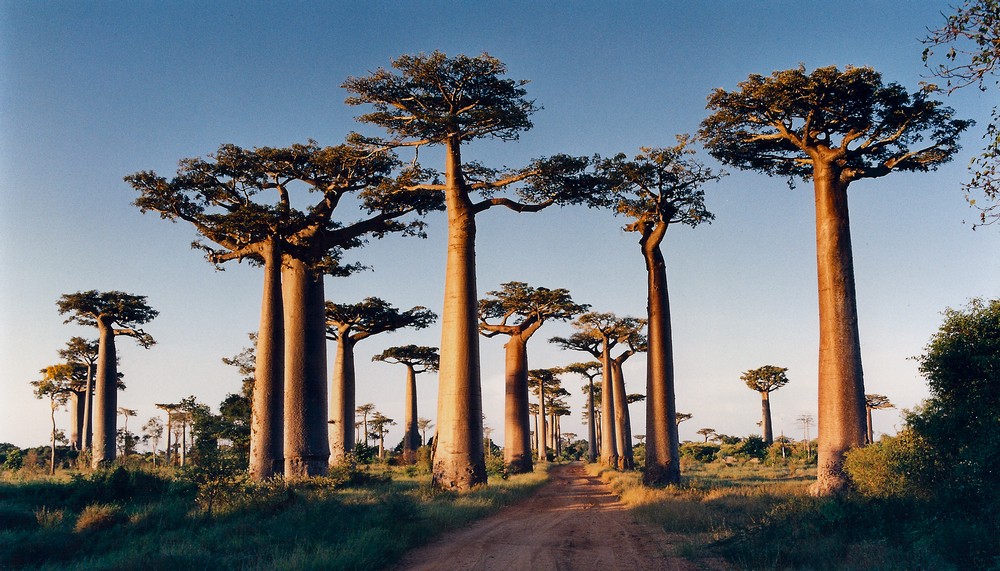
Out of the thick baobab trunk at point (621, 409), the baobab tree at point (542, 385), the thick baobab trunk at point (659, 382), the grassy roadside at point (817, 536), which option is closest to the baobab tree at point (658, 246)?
the thick baobab trunk at point (659, 382)

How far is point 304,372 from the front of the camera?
18969 millimetres

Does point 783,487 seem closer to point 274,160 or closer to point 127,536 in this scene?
point 127,536

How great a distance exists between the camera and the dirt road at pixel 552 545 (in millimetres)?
8109

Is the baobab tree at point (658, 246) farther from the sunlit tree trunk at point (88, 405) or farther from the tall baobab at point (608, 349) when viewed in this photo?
the sunlit tree trunk at point (88, 405)

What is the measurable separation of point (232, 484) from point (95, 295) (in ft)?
64.8

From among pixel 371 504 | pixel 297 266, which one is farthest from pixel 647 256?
pixel 371 504

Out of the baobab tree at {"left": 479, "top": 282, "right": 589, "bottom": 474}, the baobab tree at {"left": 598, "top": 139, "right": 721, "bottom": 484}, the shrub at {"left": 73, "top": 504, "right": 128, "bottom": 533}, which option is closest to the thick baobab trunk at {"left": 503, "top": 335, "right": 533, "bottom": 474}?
the baobab tree at {"left": 479, "top": 282, "right": 589, "bottom": 474}

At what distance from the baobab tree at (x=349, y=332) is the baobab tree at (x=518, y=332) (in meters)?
2.98

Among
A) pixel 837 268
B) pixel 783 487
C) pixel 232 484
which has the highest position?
pixel 837 268

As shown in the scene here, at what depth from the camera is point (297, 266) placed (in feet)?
65.0

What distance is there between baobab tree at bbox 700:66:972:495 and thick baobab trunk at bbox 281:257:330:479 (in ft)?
35.5

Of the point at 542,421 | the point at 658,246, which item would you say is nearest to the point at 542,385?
the point at 542,421

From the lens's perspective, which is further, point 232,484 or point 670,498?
point 670,498

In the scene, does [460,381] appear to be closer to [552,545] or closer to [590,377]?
[552,545]
